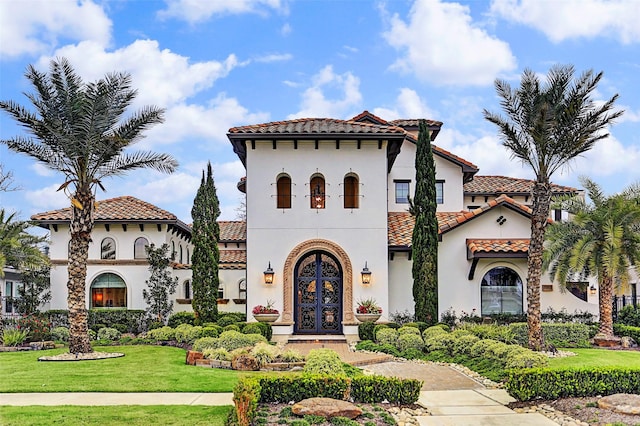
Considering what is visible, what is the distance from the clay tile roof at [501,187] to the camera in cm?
3594

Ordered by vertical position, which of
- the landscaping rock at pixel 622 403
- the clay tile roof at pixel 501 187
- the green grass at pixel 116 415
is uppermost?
the clay tile roof at pixel 501 187

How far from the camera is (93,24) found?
1588 cm

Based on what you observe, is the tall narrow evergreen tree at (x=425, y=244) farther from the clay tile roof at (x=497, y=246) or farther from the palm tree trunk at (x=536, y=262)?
the palm tree trunk at (x=536, y=262)

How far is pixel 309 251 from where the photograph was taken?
82.8 ft

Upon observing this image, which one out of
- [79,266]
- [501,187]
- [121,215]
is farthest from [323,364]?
[501,187]

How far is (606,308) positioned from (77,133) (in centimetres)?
1813

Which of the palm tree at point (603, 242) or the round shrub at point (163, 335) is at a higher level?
the palm tree at point (603, 242)

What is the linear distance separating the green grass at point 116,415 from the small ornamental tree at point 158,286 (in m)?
A: 18.1

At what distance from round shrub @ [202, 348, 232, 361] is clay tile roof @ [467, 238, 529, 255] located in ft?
39.0

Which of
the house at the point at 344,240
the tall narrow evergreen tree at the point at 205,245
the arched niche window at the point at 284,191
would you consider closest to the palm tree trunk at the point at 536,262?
the house at the point at 344,240

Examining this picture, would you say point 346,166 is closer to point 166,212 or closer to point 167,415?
point 166,212

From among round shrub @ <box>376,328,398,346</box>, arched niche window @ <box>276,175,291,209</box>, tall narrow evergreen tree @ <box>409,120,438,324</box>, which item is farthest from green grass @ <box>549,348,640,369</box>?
arched niche window @ <box>276,175,291,209</box>

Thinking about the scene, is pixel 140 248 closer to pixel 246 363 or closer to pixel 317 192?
pixel 317 192

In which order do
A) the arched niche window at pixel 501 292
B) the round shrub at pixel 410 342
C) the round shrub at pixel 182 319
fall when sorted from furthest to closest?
the round shrub at pixel 182 319 → the arched niche window at pixel 501 292 → the round shrub at pixel 410 342
